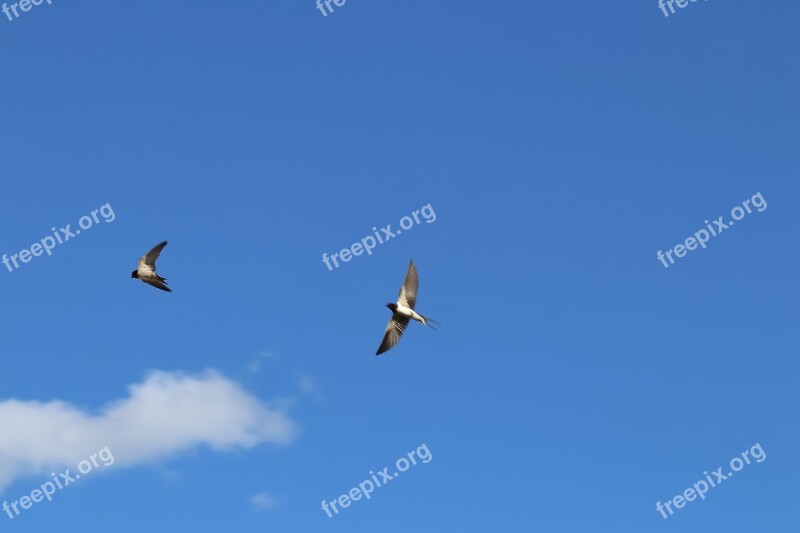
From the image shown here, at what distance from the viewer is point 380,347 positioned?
53.2 metres

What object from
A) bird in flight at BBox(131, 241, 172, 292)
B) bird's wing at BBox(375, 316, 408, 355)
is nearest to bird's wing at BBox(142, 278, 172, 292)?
bird in flight at BBox(131, 241, 172, 292)

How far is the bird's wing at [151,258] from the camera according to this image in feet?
177

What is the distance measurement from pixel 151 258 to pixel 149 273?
0.75m

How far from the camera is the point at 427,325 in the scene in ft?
169

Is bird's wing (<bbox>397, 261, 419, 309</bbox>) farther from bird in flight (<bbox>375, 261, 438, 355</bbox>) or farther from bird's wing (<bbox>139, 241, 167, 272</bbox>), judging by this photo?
bird's wing (<bbox>139, 241, 167, 272</bbox>)

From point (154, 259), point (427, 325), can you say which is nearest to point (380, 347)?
point (427, 325)

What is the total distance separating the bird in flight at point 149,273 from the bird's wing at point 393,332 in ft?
35.2

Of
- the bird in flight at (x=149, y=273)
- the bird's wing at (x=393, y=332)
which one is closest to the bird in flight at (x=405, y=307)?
the bird's wing at (x=393, y=332)

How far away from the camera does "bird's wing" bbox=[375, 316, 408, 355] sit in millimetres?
53312

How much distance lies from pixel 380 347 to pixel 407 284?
3.28 meters

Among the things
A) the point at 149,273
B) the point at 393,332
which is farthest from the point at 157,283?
the point at 393,332

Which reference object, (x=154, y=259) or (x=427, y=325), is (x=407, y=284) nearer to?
(x=427, y=325)

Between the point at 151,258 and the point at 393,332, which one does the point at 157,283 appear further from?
the point at 393,332

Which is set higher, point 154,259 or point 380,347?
point 154,259
